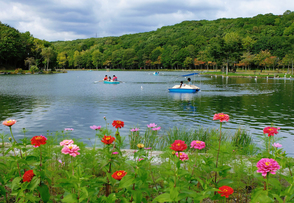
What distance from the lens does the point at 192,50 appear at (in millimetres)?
127188

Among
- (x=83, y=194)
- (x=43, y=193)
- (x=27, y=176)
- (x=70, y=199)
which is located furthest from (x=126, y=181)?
(x=27, y=176)

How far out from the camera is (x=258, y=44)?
97875mm

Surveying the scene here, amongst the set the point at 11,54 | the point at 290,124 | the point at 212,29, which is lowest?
the point at 290,124

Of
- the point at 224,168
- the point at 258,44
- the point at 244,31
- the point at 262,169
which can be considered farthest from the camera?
the point at 244,31

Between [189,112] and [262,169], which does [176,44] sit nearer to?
[189,112]

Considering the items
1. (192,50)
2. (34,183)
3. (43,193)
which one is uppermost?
(192,50)

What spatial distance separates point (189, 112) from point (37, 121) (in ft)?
32.1

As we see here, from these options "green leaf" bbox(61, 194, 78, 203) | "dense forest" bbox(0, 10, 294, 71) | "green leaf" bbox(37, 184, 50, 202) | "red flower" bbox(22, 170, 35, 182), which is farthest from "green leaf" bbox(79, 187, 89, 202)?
"dense forest" bbox(0, 10, 294, 71)

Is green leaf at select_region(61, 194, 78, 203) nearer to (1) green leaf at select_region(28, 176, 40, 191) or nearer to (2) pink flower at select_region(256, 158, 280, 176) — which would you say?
(1) green leaf at select_region(28, 176, 40, 191)

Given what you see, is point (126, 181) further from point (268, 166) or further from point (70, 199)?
point (268, 166)

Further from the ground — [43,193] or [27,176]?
[27,176]

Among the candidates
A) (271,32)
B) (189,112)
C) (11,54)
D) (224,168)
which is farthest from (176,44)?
(224,168)

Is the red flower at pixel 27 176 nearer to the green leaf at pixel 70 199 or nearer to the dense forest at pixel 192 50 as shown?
the green leaf at pixel 70 199

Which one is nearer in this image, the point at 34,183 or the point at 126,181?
the point at 126,181
